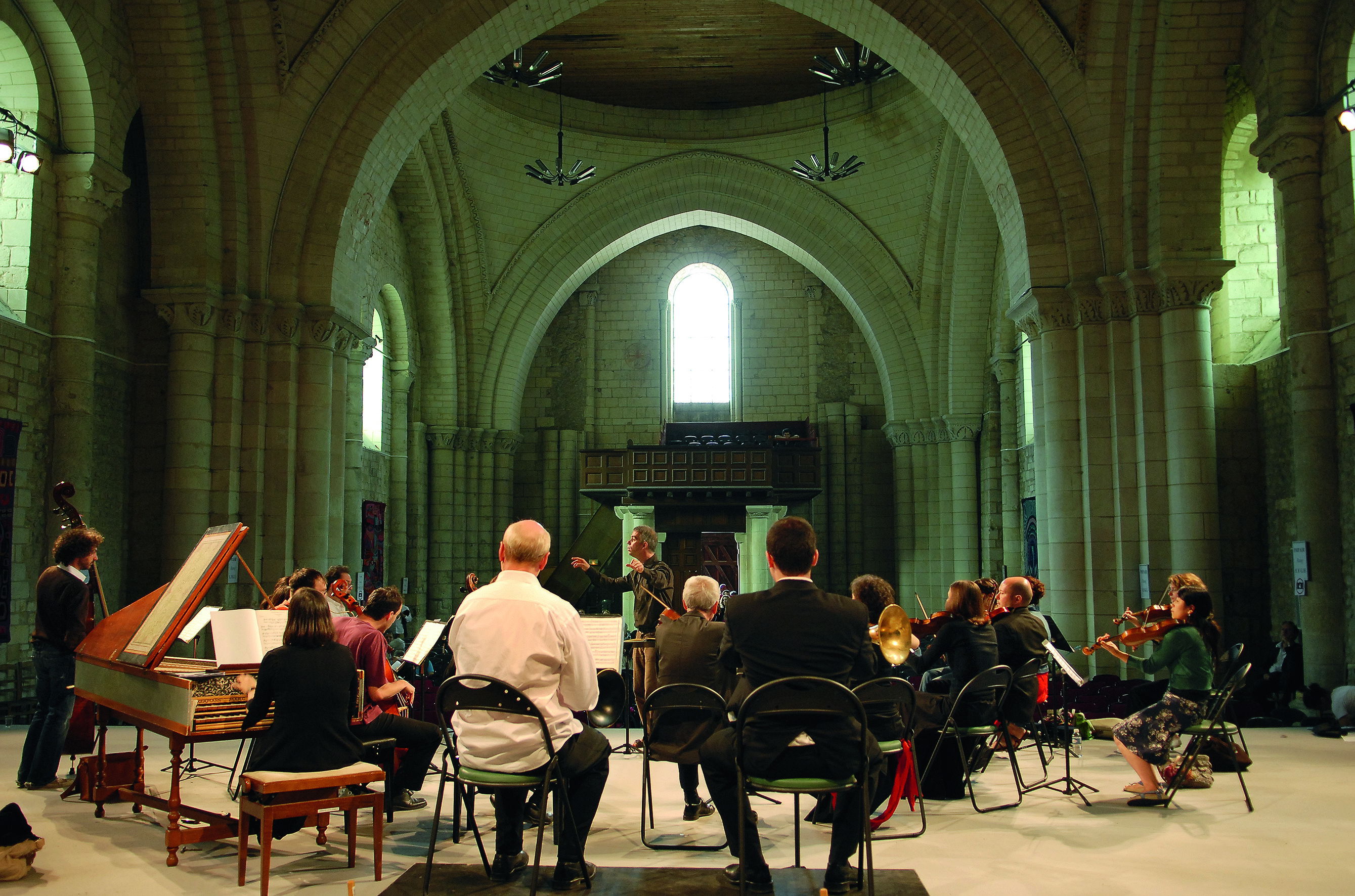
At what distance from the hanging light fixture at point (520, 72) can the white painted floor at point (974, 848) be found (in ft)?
48.3

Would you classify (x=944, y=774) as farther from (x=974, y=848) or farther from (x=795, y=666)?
(x=795, y=666)

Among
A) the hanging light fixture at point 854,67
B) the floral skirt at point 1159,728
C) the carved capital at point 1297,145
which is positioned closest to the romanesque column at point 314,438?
the floral skirt at point 1159,728

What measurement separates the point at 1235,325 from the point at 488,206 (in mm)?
13918

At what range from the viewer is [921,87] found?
12938 millimetres

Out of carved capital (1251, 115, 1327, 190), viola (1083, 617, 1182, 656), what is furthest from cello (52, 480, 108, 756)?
carved capital (1251, 115, 1327, 190)

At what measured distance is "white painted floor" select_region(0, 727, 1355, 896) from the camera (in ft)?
15.7

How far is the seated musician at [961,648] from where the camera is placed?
253 inches

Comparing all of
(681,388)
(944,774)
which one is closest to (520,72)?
(681,388)

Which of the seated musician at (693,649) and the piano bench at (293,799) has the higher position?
the seated musician at (693,649)

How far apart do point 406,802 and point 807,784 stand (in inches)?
133

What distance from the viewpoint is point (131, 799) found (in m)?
6.04

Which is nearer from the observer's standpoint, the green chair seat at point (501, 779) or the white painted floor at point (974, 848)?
the green chair seat at point (501, 779)

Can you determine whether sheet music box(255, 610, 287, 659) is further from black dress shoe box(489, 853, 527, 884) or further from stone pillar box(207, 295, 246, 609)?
stone pillar box(207, 295, 246, 609)

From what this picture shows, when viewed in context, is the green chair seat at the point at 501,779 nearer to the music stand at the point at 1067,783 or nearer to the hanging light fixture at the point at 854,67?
the music stand at the point at 1067,783
